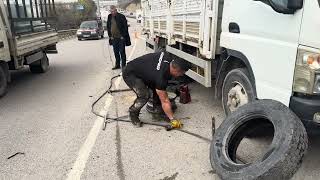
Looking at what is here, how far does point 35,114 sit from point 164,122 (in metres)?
2.43

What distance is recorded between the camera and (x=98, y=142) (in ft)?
16.6

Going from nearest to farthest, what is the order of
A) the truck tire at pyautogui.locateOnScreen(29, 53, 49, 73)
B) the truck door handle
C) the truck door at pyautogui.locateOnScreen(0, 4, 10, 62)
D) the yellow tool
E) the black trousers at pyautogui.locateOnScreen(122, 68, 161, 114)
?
the truck door handle, the yellow tool, the black trousers at pyautogui.locateOnScreen(122, 68, 161, 114), the truck door at pyautogui.locateOnScreen(0, 4, 10, 62), the truck tire at pyautogui.locateOnScreen(29, 53, 49, 73)

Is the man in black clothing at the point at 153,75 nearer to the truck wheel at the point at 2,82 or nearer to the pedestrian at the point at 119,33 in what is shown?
the truck wheel at the point at 2,82

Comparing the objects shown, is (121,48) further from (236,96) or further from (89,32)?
(89,32)

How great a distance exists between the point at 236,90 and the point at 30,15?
6834 millimetres

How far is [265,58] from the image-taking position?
13.4ft

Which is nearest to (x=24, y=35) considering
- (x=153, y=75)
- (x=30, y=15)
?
(x=30, y=15)

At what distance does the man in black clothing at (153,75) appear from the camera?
5164mm

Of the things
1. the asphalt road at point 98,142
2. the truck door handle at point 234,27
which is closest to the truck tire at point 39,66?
the asphalt road at point 98,142

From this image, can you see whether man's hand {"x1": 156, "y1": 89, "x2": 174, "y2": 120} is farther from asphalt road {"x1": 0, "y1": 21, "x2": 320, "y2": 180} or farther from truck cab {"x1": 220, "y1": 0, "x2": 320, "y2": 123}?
truck cab {"x1": 220, "y1": 0, "x2": 320, "y2": 123}

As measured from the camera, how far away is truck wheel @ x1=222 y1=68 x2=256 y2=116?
4.55 m

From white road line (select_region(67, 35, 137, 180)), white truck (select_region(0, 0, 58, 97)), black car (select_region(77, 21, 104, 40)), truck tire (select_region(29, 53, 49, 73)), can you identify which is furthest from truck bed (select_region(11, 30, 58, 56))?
black car (select_region(77, 21, 104, 40))

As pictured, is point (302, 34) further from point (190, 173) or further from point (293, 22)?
point (190, 173)

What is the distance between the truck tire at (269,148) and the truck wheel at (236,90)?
0.48 meters
